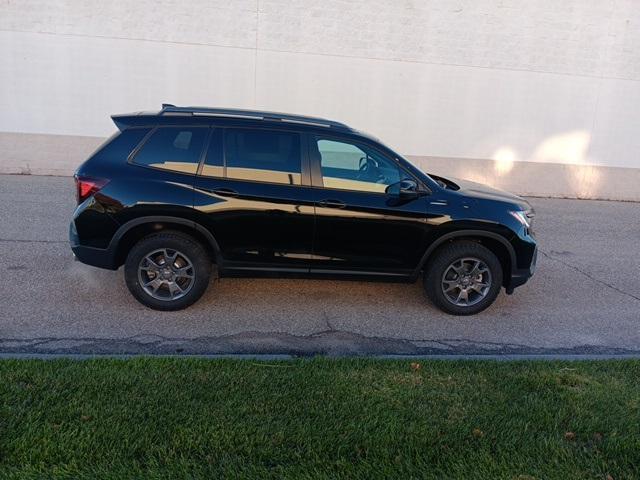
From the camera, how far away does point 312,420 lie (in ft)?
10.5

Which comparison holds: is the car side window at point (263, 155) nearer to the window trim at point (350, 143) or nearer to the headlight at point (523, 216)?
the window trim at point (350, 143)

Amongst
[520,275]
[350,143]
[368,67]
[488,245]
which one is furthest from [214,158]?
[368,67]

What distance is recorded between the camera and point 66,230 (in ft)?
25.0

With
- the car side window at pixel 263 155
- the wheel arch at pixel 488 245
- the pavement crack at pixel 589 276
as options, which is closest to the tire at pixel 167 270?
the car side window at pixel 263 155

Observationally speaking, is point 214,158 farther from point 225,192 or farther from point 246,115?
point 246,115

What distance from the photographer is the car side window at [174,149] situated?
4922 millimetres

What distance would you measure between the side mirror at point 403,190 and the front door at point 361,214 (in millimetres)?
42

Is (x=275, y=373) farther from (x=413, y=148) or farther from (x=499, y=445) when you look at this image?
(x=413, y=148)

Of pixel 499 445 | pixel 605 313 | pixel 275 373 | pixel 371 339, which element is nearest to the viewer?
pixel 499 445

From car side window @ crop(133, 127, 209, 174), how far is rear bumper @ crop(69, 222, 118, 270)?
88cm

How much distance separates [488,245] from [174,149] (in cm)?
322

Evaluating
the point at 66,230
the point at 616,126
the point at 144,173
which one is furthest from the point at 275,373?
the point at 616,126

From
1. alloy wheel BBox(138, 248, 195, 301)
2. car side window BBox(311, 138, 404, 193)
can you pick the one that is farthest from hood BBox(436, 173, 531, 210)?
alloy wheel BBox(138, 248, 195, 301)

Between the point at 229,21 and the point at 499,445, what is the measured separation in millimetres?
11076
